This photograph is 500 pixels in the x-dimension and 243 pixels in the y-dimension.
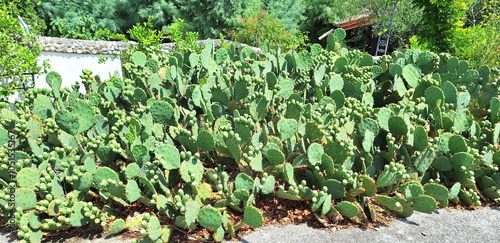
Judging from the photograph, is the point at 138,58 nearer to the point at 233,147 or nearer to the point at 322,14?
the point at 233,147

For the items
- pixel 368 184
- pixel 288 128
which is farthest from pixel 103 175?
pixel 368 184

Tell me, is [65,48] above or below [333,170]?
above

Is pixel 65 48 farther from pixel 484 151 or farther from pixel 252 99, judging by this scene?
pixel 484 151

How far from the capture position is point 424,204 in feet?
8.24

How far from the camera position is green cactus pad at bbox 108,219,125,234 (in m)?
2.18

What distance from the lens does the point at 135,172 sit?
2363 mm

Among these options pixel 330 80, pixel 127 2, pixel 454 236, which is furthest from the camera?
pixel 127 2

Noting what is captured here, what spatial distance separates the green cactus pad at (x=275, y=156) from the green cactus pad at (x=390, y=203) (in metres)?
0.82

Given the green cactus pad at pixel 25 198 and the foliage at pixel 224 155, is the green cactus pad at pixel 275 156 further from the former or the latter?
the green cactus pad at pixel 25 198

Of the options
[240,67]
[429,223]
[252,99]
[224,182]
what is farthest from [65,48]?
[429,223]

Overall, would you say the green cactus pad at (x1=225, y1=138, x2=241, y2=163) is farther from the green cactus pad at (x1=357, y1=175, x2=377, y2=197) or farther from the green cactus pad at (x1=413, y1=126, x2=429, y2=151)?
the green cactus pad at (x1=413, y1=126, x2=429, y2=151)

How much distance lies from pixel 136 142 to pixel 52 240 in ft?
2.81

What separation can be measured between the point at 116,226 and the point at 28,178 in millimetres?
717

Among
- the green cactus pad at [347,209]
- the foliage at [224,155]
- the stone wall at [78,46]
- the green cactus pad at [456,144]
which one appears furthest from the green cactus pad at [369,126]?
the stone wall at [78,46]
